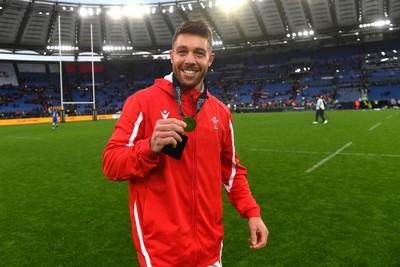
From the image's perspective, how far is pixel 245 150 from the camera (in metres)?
11.1

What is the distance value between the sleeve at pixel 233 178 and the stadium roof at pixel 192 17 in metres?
39.8

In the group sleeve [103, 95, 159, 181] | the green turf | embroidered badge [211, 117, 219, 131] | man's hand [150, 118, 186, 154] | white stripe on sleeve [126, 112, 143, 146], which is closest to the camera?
man's hand [150, 118, 186, 154]

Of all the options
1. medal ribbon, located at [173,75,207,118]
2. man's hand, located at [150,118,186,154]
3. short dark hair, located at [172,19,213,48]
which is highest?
short dark hair, located at [172,19,213,48]

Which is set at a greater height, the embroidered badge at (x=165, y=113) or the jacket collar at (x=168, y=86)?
the jacket collar at (x=168, y=86)

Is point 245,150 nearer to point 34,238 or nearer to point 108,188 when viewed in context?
point 108,188

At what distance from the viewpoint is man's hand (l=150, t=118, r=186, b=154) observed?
1.44 m

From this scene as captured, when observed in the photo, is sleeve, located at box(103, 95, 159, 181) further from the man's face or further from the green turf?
the green turf

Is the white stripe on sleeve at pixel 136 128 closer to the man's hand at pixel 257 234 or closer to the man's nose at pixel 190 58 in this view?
the man's nose at pixel 190 58

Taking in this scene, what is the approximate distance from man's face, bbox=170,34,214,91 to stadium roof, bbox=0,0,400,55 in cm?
3984

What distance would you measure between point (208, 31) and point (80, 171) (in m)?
7.40

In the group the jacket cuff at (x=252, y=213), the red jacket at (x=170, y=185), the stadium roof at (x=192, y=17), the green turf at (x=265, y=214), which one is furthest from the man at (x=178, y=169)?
the stadium roof at (x=192, y=17)

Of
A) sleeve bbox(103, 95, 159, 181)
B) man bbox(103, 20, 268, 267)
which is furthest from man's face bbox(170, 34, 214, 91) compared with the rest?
sleeve bbox(103, 95, 159, 181)

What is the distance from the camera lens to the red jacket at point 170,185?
5.74 ft

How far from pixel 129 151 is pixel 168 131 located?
29 centimetres
